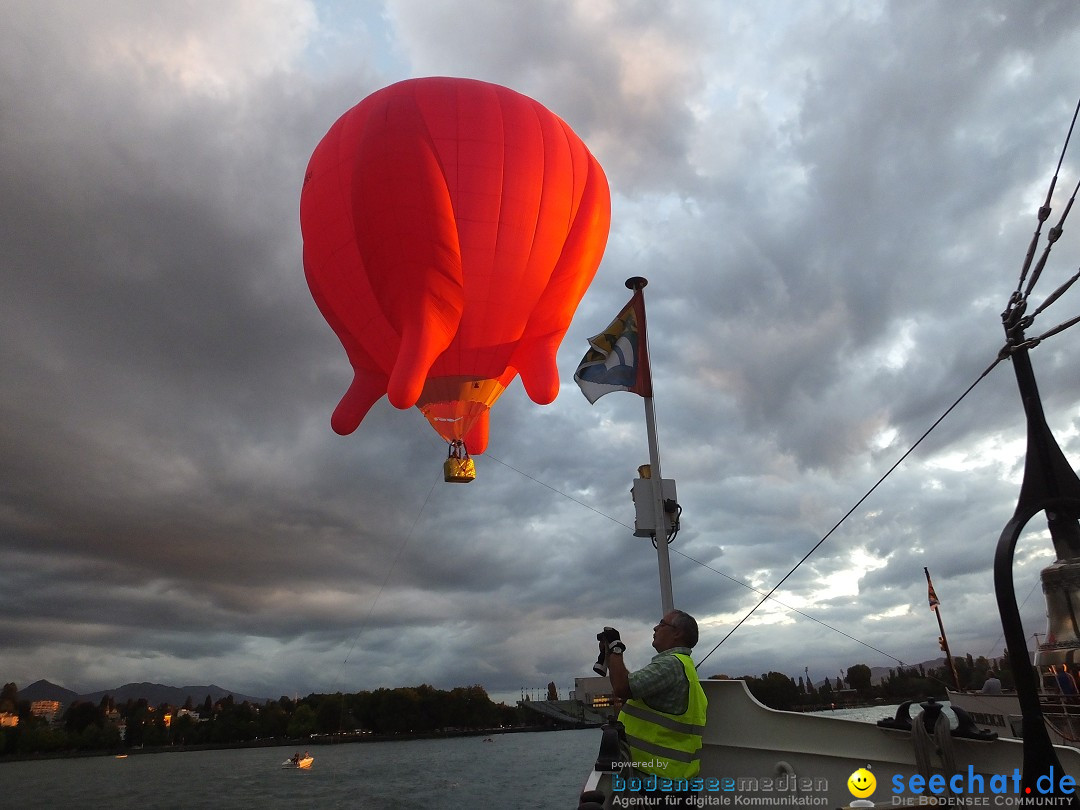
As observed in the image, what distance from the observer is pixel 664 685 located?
400cm

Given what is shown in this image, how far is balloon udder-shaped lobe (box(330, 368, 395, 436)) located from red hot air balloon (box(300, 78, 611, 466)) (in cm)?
6

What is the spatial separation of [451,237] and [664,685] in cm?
908

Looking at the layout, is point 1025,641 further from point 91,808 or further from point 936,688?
point 91,808

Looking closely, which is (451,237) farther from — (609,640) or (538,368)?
(609,640)

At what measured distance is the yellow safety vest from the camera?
407cm

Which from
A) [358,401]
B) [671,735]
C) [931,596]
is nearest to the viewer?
[671,735]

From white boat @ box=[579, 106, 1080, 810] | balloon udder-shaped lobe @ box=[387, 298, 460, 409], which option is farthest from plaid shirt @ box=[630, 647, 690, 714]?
balloon udder-shaped lobe @ box=[387, 298, 460, 409]

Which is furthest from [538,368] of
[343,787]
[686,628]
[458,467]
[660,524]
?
[343,787]

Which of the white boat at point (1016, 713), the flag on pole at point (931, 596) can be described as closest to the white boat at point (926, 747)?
the white boat at point (1016, 713)

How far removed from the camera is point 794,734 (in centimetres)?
532

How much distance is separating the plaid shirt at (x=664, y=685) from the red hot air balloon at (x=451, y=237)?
806 cm

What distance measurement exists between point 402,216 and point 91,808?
58.4 meters

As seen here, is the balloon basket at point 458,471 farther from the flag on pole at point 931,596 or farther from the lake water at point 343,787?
the lake water at point 343,787

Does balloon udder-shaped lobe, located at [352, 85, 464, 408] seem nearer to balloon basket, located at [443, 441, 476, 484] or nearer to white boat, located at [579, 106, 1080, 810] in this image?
balloon basket, located at [443, 441, 476, 484]
